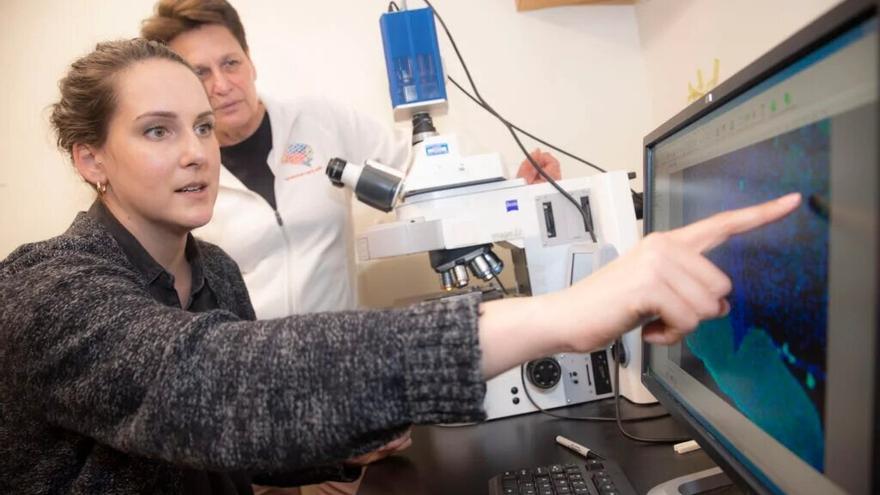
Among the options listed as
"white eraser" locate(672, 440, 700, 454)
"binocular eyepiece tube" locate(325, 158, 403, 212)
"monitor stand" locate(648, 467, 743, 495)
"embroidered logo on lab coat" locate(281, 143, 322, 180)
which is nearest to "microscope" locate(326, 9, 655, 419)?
"binocular eyepiece tube" locate(325, 158, 403, 212)

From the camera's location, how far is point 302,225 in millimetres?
1383

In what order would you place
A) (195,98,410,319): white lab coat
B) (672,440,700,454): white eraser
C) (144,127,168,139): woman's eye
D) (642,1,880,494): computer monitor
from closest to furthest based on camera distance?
(642,1,880,494): computer monitor, (672,440,700,454): white eraser, (144,127,168,139): woman's eye, (195,98,410,319): white lab coat

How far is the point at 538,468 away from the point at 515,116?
3.86ft

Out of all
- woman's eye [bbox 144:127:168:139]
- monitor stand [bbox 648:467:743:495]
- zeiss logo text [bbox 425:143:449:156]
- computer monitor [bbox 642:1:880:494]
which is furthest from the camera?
zeiss logo text [bbox 425:143:449:156]

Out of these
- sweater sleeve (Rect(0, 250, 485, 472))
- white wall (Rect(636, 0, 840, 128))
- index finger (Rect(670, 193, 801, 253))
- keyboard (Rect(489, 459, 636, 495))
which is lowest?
keyboard (Rect(489, 459, 636, 495))

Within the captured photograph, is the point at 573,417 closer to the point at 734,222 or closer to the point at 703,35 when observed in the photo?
the point at 734,222

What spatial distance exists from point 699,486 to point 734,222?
0.36m

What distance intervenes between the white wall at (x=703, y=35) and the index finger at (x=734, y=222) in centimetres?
64

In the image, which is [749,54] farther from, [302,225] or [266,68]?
[266,68]

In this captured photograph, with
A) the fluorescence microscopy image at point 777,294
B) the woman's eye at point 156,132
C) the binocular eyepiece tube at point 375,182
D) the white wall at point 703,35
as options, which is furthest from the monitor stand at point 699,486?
the woman's eye at point 156,132

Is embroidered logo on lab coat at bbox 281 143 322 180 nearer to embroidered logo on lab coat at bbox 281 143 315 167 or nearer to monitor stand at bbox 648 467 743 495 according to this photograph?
embroidered logo on lab coat at bbox 281 143 315 167

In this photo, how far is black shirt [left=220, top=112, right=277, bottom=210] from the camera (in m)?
1.39

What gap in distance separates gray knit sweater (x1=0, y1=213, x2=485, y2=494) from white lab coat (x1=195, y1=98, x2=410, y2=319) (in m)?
0.81

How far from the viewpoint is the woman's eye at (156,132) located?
0.81 meters
